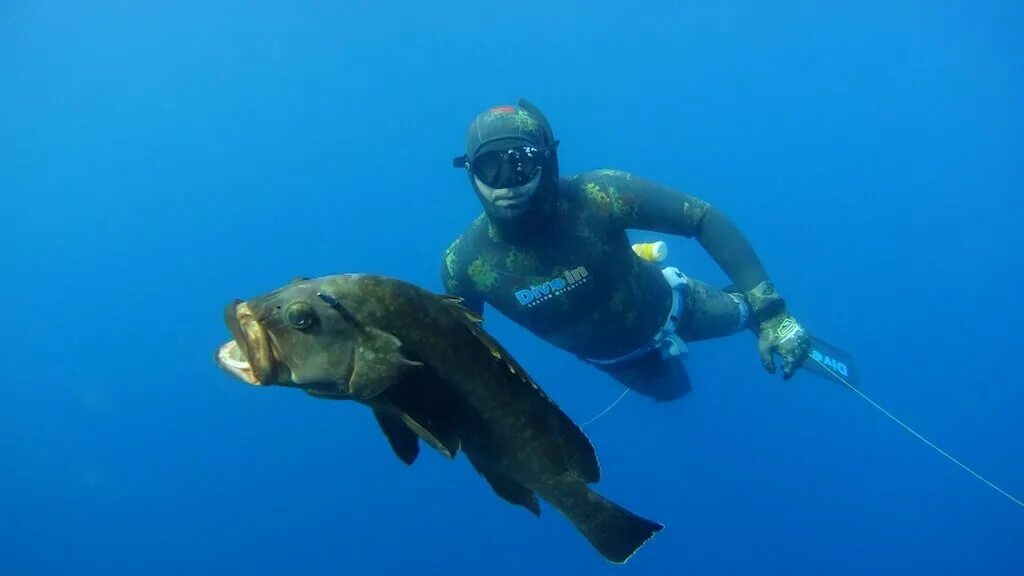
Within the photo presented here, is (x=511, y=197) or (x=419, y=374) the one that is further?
(x=511, y=197)

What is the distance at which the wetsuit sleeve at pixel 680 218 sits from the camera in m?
5.06

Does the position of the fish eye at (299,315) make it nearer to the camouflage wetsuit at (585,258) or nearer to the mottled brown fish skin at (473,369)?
the mottled brown fish skin at (473,369)

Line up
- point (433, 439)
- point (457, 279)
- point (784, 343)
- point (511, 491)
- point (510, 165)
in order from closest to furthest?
point (433, 439), point (511, 491), point (510, 165), point (784, 343), point (457, 279)

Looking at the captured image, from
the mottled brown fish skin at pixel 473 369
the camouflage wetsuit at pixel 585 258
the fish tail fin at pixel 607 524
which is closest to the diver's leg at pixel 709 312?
the camouflage wetsuit at pixel 585 258

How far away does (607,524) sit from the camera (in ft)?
8.54

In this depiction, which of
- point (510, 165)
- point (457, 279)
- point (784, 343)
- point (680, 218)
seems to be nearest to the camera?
point (510, 165)

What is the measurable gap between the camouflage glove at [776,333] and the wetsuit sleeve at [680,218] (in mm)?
129

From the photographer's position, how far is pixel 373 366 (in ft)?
6.58

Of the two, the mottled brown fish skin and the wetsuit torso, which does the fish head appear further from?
the wetsuit torso

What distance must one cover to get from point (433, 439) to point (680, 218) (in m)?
3.57

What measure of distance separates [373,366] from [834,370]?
6.48 m

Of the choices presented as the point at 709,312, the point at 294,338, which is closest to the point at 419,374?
the point at 294,338

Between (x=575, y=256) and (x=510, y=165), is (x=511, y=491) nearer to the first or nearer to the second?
(x=510, y=165)

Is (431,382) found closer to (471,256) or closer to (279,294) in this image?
(279,294)
